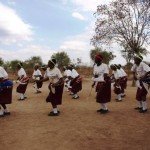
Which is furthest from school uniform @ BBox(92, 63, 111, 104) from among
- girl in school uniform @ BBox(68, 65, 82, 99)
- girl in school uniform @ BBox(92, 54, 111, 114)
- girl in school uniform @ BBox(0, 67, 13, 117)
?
girl in school uniform @ BBox(68, 65, 82, 99)

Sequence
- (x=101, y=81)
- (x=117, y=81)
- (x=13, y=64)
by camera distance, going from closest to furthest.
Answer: (x=101, y=81) → (x=117, y=81) → (x=13, y=64)

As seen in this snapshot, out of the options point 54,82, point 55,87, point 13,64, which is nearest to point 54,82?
point 54,82

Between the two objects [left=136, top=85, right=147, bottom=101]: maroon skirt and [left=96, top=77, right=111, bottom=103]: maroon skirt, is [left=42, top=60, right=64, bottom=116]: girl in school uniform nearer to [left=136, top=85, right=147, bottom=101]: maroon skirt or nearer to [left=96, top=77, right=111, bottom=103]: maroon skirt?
[left=96, top=77, right=111, bottom=103]: maroon skirt

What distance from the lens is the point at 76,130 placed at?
35.3 ft

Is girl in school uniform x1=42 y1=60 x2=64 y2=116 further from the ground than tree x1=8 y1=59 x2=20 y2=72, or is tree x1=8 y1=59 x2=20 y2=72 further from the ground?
tree x1=8 y1=59 x2=20 y2=72

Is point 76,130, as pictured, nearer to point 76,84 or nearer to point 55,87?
point 55,87

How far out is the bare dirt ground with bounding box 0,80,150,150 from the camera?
9.43 m

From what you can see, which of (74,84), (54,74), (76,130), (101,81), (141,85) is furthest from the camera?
(74,84)

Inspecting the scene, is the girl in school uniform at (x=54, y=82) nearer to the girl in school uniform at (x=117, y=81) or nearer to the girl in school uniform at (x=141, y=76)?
the girl in school uniform at (x=141, y=76)

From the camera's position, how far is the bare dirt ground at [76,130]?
9.43 meters

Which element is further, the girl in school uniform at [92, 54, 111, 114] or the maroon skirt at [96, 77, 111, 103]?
the maroon skirt at [96, 77, 111, 103]

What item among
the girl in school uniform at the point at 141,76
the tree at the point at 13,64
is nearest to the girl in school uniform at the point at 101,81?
the girl in school uniform at the point at 141,76

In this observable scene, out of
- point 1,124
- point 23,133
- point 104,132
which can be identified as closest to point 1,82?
point 1,124

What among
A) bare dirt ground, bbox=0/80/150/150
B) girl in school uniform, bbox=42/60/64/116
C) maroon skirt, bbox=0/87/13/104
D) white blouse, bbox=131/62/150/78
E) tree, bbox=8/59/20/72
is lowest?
bare dirt ground, bbox=0/80/150/150
